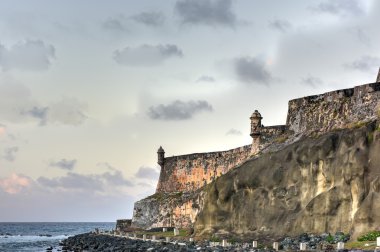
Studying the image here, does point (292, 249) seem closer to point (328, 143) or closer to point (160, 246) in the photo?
point (328, 143)

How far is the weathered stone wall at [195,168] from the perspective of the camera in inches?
2979

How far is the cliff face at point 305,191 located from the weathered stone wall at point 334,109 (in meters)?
2.00

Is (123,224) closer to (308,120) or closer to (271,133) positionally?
(271,133)

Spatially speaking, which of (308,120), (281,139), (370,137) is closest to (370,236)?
(370,137)

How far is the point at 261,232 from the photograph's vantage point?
1978 inches

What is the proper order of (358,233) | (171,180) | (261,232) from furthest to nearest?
(171,180), (261,232), (358,233)

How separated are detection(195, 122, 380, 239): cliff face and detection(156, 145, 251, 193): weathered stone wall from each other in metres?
15.5

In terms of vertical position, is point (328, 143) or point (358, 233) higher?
point (328, 143)

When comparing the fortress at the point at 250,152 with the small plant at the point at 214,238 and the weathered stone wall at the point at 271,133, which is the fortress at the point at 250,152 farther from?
the small plant at the point at 214,238

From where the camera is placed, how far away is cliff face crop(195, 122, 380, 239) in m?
41.9

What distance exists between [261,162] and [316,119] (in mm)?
5720

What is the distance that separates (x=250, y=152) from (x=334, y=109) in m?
17.5

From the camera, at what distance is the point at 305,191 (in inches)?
1897

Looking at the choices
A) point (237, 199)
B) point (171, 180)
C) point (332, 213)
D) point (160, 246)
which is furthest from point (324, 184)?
point (171, 180)
